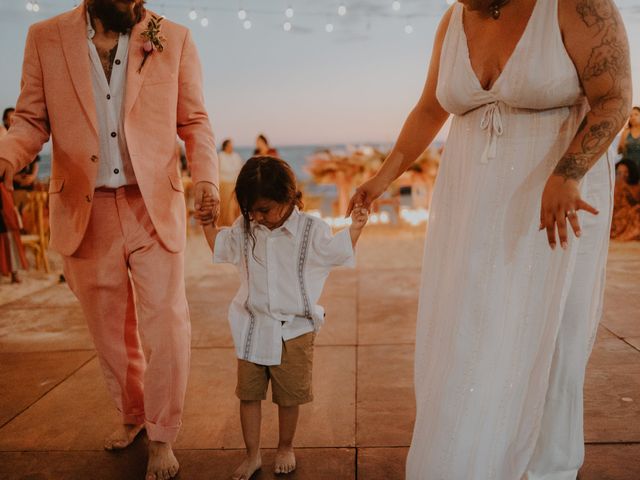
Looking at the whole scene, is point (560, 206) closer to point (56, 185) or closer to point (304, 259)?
point (304, 259)

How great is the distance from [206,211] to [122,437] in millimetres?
1191

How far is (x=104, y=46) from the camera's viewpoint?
2535 mm

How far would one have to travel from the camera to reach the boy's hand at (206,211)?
2.44 m

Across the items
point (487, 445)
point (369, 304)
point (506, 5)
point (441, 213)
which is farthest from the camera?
point (369, 304)

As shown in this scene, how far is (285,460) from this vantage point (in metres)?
2.55

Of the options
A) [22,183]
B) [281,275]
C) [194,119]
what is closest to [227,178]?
[22,183]

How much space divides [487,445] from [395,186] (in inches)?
402

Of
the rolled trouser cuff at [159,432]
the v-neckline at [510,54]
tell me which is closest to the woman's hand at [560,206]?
the v-neckline at [510,54]

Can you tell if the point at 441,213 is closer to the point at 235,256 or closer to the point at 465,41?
the point at 465,41

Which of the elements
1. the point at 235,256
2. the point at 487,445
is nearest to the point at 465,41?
the point at 235,256

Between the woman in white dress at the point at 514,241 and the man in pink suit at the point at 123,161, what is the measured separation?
1.03 m

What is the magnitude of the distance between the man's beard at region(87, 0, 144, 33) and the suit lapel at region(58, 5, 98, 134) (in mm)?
104

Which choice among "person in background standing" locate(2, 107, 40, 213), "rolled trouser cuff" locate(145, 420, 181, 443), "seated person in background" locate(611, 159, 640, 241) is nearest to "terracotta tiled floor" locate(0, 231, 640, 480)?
"rolled trouser cuff" locate(145, 420, 181, 443)

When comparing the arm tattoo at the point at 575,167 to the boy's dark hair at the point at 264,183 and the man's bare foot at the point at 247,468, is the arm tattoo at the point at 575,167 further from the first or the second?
the man's bare foot at the point at 247,468
